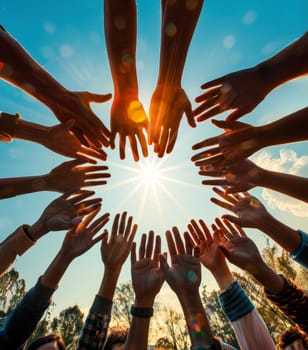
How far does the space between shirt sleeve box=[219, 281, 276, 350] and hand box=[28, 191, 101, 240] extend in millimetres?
2518

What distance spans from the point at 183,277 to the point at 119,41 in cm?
282

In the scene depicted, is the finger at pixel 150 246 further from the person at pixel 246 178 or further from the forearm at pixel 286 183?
the forearm at pixel 286 183

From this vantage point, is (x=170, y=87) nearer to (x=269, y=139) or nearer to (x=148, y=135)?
(x=148, y=135)

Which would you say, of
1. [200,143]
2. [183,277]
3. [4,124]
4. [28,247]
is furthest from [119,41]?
[28,247]

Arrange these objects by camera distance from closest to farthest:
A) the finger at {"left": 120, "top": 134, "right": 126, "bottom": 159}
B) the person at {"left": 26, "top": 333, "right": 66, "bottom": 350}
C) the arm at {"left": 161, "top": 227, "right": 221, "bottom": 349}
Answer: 1. the arm at {"left": 161, "top": 227, "right": 221, "bottom": 349}
2. the finger at {"left": 120, "top": 134, "right": 126, "bottom": 159}
3. the person at {"left": 26, "top": 333, "right": 66, "bottom": 350}

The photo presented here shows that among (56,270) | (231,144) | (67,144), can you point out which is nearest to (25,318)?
(56,270)

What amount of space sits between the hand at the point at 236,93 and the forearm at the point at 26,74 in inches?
83.0

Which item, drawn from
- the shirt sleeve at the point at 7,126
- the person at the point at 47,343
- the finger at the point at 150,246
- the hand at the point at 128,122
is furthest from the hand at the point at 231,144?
the person at the point at 47,343

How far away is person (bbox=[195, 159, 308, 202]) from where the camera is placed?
3.63 metres

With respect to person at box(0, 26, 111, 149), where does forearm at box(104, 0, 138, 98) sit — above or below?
A: below

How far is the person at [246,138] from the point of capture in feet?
9.87

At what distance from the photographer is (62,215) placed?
390cm

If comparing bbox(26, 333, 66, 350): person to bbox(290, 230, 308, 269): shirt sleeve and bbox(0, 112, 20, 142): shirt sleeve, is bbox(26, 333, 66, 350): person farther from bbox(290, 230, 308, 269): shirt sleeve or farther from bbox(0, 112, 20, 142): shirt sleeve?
bbox(290, 230, 308, 269): shirt sleeve

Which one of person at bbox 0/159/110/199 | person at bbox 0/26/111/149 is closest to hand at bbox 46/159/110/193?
person at bbox 0/159/110/199
